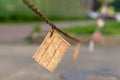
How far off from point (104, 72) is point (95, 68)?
2.31 ft

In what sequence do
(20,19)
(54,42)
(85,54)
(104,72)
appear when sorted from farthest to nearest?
(20,19), (85,54), (104,72), (54,42)

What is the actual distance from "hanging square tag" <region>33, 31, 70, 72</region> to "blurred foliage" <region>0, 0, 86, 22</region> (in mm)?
16099

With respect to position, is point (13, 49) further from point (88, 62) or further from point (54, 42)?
point (54, 42)

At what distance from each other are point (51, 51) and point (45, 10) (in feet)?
60.2

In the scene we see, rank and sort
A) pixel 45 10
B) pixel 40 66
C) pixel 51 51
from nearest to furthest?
pixel 51 51 < pixel 40 66 < pixel 45 10

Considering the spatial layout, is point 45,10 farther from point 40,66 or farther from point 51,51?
point 51,51

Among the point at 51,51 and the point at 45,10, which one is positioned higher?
the point at 45,10

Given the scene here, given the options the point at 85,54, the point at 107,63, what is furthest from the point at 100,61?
the point at 85,54

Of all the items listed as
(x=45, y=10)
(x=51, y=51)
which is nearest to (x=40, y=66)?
(x=51, y=51)

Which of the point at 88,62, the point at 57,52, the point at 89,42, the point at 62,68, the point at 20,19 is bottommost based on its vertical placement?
the point at 57,52

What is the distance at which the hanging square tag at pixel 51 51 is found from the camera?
4.08m

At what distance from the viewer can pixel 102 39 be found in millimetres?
13797

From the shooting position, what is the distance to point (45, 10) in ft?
73.6

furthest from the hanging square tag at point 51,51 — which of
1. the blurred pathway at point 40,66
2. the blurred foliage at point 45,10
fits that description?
the blurred foliage at point 45,10
